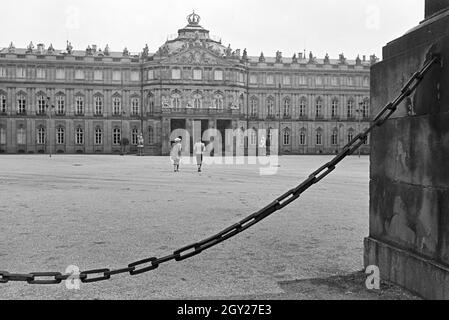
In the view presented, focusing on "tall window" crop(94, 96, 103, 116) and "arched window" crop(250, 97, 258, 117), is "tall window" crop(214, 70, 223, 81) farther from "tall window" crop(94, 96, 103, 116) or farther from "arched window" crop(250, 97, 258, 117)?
"tall window" crop(94, 96, 103, 116)

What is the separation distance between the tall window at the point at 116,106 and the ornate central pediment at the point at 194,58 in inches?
362

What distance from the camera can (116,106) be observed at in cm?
7112

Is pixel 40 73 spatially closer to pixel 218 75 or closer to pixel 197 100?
pixel 197 100

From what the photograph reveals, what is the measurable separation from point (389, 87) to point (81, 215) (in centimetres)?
667

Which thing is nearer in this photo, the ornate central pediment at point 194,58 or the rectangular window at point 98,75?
the ornate central pediment at point 194,58

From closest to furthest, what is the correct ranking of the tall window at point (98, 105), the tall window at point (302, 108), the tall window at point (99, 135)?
the tall window at point (99, 135)
the tall window at point (98, 105)
the tall window at point (302, 108)

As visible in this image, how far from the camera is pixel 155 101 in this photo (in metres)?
68.8

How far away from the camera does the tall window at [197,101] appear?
224 feet

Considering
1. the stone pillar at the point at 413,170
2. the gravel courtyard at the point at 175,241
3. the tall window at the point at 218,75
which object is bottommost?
the gravel courtyard at the point at 175,241

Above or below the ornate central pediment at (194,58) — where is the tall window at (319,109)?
below

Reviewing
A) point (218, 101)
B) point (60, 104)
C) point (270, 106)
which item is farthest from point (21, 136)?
point (270, 106)

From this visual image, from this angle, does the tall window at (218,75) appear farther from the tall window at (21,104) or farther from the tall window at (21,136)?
the tall window at (21,136)

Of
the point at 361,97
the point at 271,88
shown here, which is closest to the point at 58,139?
the point at 271,88

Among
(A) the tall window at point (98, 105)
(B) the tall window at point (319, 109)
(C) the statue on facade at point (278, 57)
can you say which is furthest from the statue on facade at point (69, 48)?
(B) the tall window at point (319, 109)
